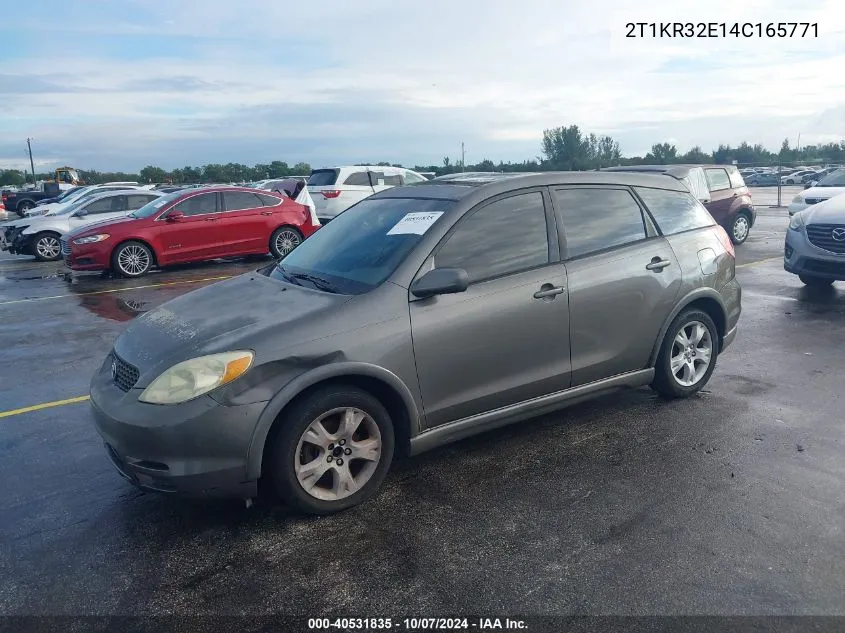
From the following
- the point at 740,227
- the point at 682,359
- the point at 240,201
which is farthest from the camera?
the point at 740,227

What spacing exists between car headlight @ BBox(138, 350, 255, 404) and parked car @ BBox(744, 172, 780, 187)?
53.6m

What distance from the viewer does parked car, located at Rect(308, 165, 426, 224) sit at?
18734 mm

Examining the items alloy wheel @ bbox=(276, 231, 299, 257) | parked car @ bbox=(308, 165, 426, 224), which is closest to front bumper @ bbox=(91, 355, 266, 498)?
alloy wheel @ bbox=(276, 231, 299, 257)

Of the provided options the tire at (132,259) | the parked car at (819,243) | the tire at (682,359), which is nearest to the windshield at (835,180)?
the parked car at (819,243)

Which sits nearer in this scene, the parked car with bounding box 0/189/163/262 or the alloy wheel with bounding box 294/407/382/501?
the alloy wheel with bounding box 294/407/382/501

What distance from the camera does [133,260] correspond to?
1303cm

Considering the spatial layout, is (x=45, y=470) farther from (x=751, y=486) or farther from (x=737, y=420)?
(x=737, y=420)

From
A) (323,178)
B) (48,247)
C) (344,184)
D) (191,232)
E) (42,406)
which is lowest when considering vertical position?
(42,406)

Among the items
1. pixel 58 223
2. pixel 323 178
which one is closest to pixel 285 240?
pixel 323 178

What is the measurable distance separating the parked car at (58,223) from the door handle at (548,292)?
545 inches

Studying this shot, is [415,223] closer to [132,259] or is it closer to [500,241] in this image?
[500,241]

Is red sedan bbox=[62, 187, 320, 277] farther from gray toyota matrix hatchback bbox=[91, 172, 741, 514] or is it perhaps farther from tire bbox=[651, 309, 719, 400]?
tire bbox=[651, 309, 719, 400]

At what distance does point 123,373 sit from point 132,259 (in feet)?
33.3

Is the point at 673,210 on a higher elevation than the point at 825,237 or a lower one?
higher
